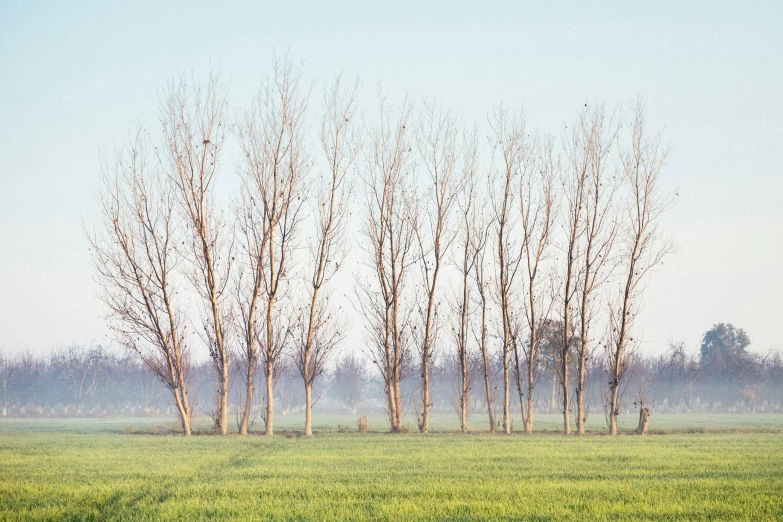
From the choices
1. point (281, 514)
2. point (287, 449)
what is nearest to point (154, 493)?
point (281, 514)

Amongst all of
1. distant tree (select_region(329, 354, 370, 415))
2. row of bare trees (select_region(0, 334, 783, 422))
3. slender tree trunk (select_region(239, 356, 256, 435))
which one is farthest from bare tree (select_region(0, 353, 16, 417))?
slender tree trunk (select_region(239, 356, 256, 435))

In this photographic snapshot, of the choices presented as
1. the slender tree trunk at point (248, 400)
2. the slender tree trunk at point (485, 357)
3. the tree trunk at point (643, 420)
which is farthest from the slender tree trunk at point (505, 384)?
the slender tree trunk at point (248, 400)

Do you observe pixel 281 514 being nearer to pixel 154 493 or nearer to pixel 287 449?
pixel 154 493

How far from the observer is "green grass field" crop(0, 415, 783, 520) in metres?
10.2

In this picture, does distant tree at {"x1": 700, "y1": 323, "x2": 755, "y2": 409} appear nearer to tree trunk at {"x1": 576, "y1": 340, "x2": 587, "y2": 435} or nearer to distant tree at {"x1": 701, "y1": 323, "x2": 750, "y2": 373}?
distant tree at {"x1": 701, "y1": 323, "x2": 750, "y2": 373}

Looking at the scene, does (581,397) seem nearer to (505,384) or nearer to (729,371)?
(505,384)

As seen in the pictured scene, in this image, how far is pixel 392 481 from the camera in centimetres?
1318

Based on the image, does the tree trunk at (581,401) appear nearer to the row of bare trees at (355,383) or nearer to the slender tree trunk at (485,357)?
the slender tree trunk at (485,357)

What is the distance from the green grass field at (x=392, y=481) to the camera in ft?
33.5

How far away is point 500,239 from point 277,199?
928cm

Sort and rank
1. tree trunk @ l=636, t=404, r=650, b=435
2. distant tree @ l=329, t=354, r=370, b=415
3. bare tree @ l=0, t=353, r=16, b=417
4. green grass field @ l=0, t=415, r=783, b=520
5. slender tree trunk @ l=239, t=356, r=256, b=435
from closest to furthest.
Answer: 1. green grass field @ l=0, t=415, r=783, b=520
2. slender tree trunk @ l=239, t=356, r=256, b=435
3. tree trunk @ l=636, t=404, r=650, b=435
4. bare tree @ l=0, t=353, r=16, b=417
5. distant tree @ l=329, t=354, r=370, b=415

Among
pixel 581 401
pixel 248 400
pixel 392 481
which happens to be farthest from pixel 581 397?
pixel 392 481

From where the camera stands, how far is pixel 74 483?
1308 centimetres

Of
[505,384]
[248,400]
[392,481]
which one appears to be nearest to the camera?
[392,481]
